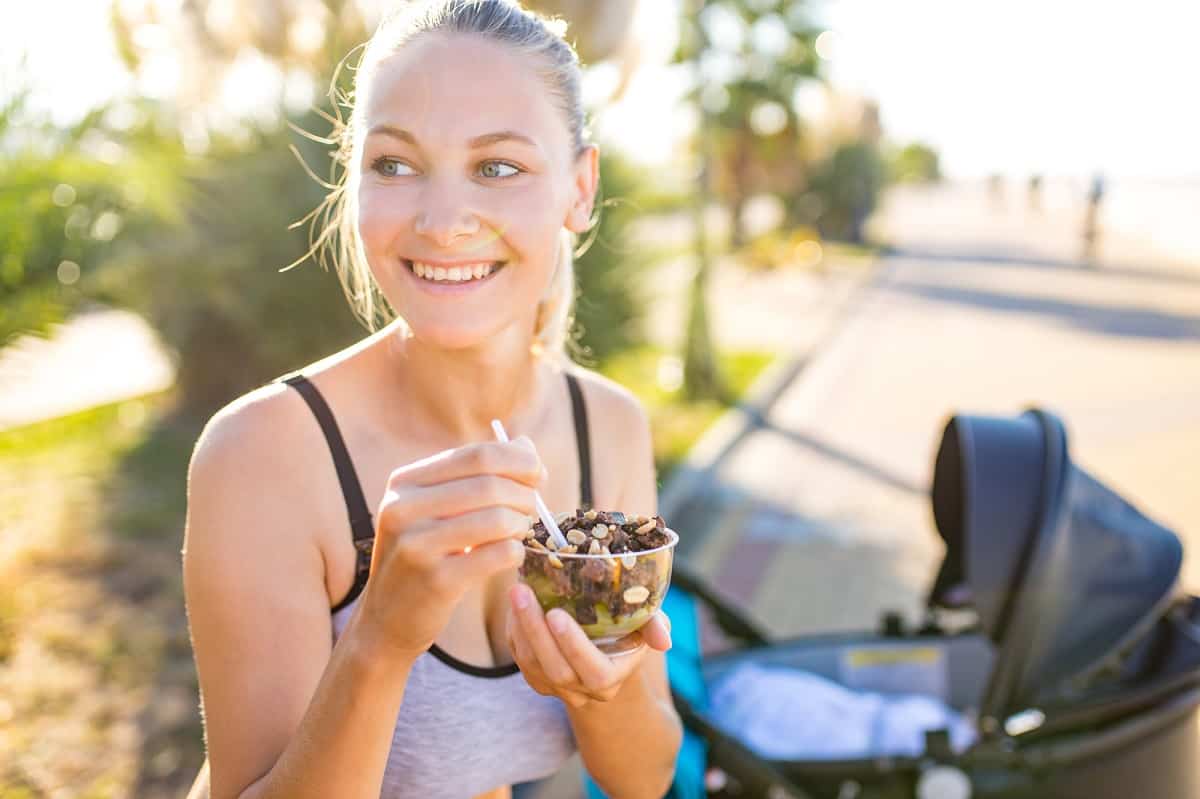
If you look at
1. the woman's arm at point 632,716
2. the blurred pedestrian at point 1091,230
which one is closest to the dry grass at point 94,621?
the woman's arm at point 632,716

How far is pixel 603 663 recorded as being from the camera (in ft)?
4.58

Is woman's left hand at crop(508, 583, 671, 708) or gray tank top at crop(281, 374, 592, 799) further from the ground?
woman's left hand at crop(508, 583, 671, 708)

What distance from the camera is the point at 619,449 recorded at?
2193mm

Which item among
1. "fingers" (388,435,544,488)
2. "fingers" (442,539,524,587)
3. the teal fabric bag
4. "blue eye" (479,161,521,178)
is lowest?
the teal fabric bag

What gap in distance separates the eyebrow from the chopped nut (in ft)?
2.49

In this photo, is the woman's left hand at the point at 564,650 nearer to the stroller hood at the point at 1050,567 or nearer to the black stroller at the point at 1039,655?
the black stroller at the point at 1039,655

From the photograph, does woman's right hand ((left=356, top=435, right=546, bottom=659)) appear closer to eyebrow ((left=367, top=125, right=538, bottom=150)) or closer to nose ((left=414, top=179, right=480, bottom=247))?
nose ((left=414, top=179, right=480, bottom=247))

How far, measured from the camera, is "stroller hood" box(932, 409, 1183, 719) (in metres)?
2.90

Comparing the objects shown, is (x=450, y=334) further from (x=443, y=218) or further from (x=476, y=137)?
(x=476, y=137)

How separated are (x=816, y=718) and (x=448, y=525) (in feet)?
7.32

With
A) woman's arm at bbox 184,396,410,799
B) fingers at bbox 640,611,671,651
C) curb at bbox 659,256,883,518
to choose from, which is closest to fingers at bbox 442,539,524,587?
fingers at bbox 640,611,671,651

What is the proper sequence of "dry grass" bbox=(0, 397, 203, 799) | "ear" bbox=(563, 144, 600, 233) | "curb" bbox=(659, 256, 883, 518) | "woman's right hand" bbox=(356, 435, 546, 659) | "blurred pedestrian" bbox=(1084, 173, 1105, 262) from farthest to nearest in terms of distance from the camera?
"blurred pedestrian" bbox=(1084, 173, 1105, 262) → "curb" bbox=(659, 256, 883, 518) → "dry grass" bbox=(0, 397, 203, 799) → "ear" bbox=(563, 144, 600, 233) → "woman's right hand" bbox=(356, 435, 546, 659)

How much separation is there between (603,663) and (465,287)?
2.20 feet

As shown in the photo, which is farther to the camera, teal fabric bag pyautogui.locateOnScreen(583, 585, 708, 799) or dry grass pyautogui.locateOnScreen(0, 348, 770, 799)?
dry grass pyautogui.locateOnScreen(0, 348, 770, 799)
